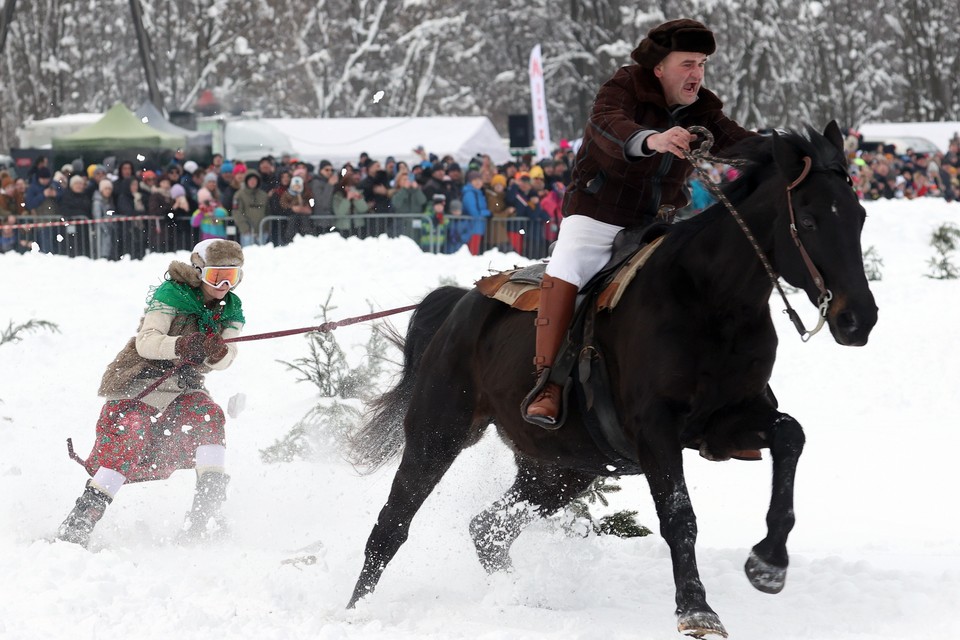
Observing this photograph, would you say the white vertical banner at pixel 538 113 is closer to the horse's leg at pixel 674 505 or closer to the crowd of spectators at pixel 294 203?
the crowd of spectators at pixel 294 203

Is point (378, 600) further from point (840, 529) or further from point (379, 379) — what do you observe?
point (379, 379)

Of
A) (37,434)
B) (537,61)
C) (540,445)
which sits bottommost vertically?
(37,434)

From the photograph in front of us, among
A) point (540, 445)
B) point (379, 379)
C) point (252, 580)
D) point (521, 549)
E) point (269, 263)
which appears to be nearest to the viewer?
point (540, 445)

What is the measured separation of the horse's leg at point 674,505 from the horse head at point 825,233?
0.79m

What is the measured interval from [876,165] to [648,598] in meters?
17.3

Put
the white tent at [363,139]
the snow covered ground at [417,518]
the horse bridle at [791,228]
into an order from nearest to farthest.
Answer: the horse bridle at [791,228] → the snow covered ground at [417,518] → the white tent at [363,139]

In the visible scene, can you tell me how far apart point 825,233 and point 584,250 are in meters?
1.28

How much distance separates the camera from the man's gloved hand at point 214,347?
7199 mm

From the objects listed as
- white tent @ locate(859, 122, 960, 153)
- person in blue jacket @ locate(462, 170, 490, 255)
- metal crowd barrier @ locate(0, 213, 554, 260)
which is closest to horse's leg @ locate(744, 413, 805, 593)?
metal crowd barrier @ locate(0, 213, 554, 260)

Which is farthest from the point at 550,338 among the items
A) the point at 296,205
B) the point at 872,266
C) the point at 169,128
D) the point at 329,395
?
the point at 169,128

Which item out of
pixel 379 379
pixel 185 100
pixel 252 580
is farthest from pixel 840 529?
pixel 185 100

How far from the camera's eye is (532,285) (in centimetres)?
592

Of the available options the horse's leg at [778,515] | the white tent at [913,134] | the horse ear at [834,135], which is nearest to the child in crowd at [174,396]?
the horse's leg at [778,515]

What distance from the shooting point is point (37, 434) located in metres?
10.1
